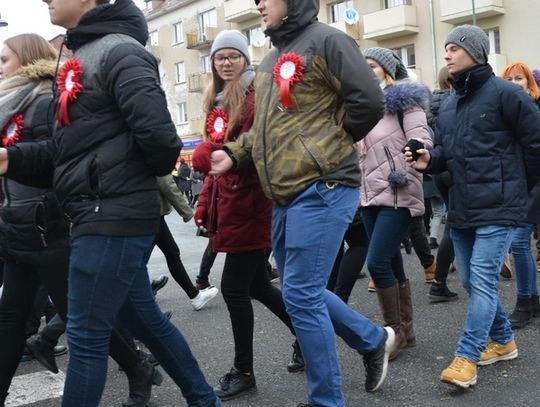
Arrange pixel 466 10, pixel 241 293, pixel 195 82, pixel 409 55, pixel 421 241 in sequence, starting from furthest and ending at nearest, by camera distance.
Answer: pixel 195 82 < pixel 409 55 < pixel 466 10 < pixel 421 241 < pixel 241 293

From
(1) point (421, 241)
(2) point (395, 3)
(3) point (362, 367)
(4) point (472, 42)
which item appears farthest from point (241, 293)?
(2) point (395, 3)

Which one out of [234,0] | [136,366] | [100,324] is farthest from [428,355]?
[234,0]

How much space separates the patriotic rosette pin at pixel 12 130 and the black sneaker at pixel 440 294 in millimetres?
3660

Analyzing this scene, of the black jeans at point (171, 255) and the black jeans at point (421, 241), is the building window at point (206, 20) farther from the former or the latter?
the black jeans at point (171, 255)

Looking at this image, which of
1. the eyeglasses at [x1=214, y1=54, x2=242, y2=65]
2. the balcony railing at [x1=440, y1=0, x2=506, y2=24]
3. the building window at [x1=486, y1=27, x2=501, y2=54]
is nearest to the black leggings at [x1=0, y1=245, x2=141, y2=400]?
the eyeglasses at [x1=214, y1=54, x2=242, y2=65]

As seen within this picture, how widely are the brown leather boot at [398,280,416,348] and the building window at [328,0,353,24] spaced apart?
27.4 m

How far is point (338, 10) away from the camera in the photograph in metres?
30.8

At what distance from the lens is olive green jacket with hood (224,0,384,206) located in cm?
294

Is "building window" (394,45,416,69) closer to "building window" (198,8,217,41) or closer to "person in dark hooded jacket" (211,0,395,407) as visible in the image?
"building window" (198,8,217,41)

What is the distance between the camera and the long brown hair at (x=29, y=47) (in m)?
3.53

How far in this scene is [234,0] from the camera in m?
35.2

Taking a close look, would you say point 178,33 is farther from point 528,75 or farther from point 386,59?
point 386,59

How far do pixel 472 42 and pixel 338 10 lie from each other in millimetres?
28345

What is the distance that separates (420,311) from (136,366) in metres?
2.59
